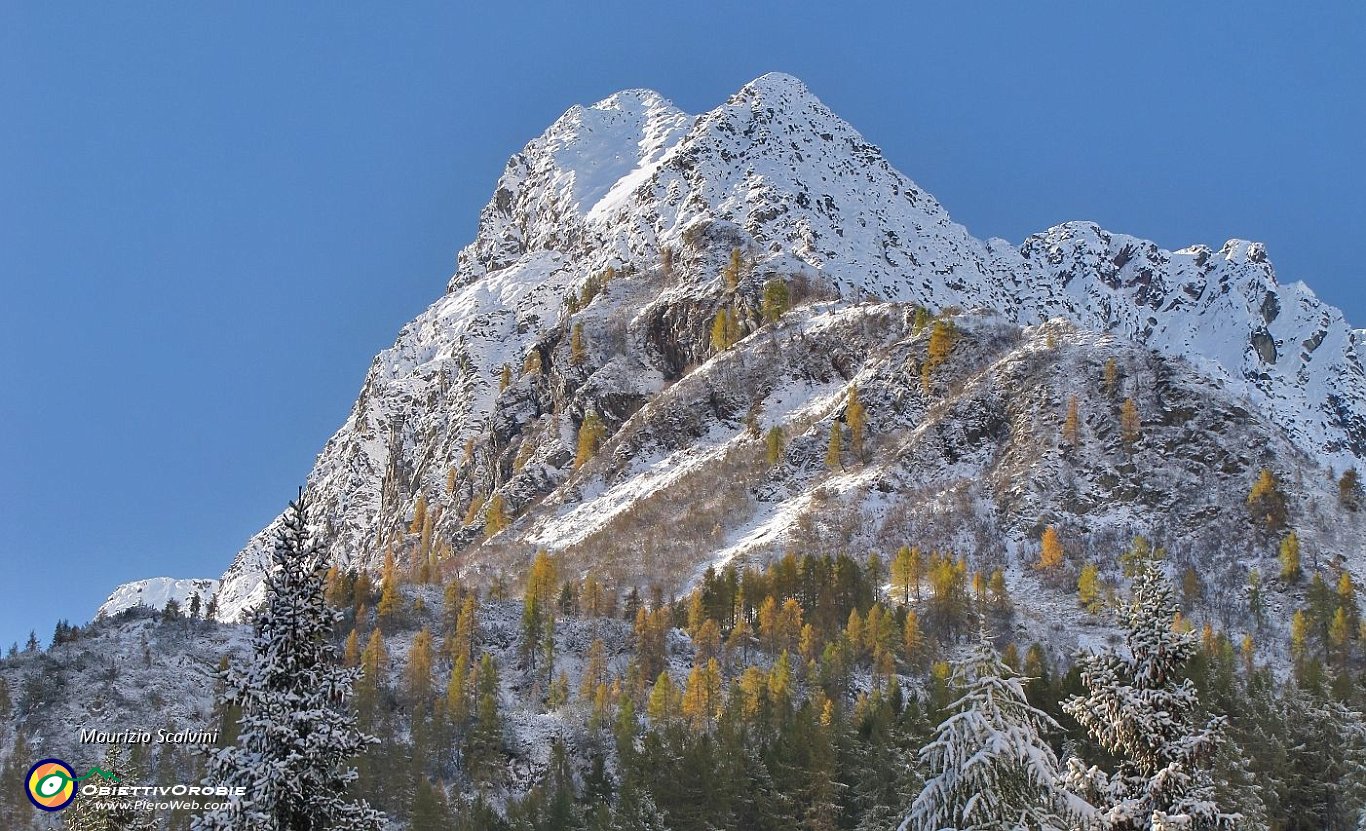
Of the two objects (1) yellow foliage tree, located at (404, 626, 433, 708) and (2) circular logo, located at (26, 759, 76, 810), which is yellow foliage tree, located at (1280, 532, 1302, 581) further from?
(2) circular logo, located at (26, 759, 76, 810)

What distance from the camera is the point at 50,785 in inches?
961

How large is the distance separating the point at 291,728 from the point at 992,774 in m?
11.5

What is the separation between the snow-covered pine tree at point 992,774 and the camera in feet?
64.6

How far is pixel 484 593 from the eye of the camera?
14200cm

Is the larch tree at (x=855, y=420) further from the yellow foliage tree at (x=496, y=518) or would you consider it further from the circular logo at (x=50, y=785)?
the circular logo at (x=50, y=785)

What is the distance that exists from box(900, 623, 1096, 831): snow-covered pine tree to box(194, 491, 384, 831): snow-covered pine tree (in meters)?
9.46

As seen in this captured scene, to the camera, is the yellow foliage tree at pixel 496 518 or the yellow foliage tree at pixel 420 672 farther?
the yellow foliage tree at pixel 496 518

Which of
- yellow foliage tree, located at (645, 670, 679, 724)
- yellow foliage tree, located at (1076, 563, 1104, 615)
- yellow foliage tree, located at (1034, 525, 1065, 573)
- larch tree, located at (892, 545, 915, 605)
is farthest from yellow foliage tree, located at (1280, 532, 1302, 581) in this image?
yellow foliage tree, located at (645, 670, 679, 724)

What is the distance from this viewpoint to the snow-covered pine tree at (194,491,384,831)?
1983 cm

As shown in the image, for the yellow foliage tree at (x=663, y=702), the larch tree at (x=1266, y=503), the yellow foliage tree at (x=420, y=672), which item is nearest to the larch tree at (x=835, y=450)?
the larch tree at (x=1266, y=503)

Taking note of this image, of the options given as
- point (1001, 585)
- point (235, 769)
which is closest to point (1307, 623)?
point (1001, 585)

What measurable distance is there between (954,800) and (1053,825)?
161 cm

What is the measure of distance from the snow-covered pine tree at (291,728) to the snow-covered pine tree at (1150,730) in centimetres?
1287

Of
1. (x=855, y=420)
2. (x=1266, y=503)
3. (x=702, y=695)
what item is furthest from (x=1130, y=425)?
(x=702, y=695)
